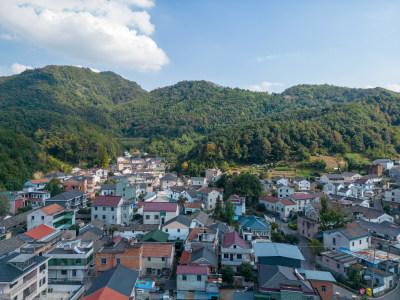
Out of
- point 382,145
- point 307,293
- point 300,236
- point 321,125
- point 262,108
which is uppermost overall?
point 262,108

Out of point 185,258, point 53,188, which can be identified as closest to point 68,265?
point 185,258

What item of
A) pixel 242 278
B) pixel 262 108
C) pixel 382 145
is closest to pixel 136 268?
pixel 242 278

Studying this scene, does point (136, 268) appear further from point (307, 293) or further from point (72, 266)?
point (307, 293)

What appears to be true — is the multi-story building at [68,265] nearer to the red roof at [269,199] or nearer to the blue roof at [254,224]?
the blue roof at [254,224]

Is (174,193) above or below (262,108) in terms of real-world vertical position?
below

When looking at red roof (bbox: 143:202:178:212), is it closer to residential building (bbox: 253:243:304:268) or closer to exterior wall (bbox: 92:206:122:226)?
exterior wall (bbox: 92:206:122:226)

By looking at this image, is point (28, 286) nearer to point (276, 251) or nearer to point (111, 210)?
point (111, 210)

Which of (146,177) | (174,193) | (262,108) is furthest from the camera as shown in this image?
(262,108)
